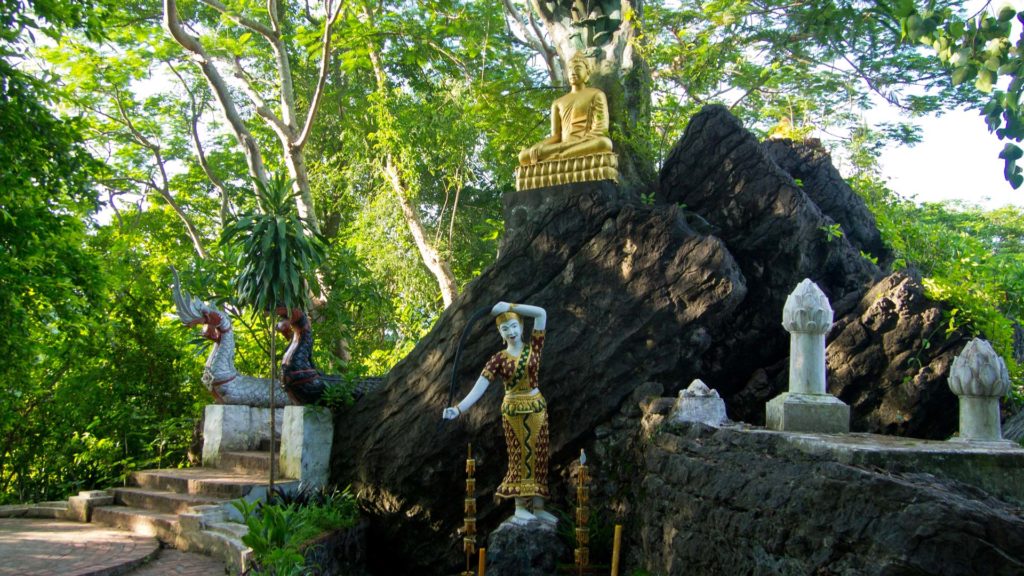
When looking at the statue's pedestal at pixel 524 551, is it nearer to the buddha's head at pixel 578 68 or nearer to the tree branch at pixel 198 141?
the buddha's head at pixel 578 68

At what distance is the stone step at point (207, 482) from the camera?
8430 millimetres

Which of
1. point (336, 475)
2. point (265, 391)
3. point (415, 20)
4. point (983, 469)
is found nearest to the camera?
point (983, 469)

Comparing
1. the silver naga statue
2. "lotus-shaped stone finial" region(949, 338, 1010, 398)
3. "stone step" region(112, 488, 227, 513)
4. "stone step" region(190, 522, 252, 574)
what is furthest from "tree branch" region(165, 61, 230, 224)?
"lotus-shaped stone finial" region(949, 338, 1010, 398)

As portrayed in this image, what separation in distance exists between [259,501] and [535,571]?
9.18 ft

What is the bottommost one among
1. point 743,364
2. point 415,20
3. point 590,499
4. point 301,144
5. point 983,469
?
point 590,499

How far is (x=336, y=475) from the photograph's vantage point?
29.2ft

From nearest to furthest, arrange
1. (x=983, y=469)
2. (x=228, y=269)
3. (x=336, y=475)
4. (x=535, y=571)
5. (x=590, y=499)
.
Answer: (x=983, y=469) < (x=535, y=571) < (x=590, y=499) < (x=336, y=475) < (x=228, y=269)

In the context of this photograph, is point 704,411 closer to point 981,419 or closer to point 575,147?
point 981,419

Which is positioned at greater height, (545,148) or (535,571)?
(545,148)

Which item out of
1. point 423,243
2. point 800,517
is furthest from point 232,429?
point 800,517

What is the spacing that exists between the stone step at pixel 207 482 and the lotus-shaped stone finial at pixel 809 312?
5.20m

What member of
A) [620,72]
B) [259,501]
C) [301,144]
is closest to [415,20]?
[301,144]

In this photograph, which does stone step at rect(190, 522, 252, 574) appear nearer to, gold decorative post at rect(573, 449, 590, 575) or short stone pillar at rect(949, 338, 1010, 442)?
gold decorative post at rect(573, 449, 590, 575)

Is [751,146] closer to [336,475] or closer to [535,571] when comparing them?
[535,571]
